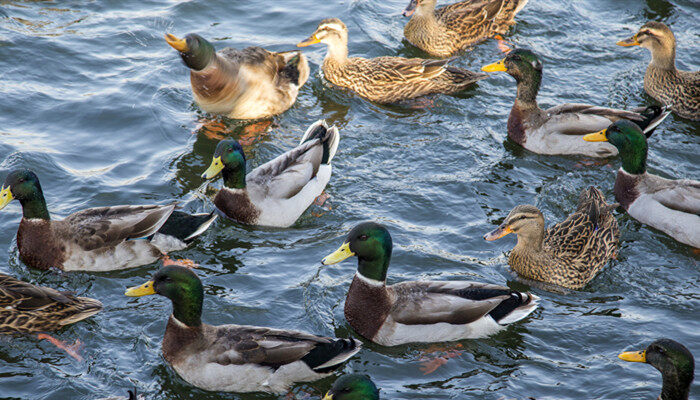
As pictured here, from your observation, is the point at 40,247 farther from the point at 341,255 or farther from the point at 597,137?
the point at 597,137

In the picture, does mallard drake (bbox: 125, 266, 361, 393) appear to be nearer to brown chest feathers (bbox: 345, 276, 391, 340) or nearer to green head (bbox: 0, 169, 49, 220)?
brown chest feathers (bbox: 345, 276, 391, 340)

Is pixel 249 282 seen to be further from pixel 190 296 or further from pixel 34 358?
pixel 34 358

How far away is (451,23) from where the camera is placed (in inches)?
487

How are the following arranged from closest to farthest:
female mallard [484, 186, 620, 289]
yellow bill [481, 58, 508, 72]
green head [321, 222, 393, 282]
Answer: green head [321, 222, 393, 282] < female mallard [484, 186, 620, 289] < yellow bill [481, 58, 508, 72]

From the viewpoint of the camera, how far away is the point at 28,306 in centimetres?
704

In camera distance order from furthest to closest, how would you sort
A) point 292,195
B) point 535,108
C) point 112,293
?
point 535,108 → point 292,195 → point 112,293

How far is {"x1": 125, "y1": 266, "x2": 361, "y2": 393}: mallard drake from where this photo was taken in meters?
6.54

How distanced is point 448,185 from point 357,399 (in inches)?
171

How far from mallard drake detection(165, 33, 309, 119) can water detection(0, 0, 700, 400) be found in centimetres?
27

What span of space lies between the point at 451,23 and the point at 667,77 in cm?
326

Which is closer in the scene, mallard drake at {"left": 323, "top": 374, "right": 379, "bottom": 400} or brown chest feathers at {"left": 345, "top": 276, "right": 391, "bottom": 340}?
mallard drake at {"left": 323, "top": 374, "right": 379, "bottom": 400}

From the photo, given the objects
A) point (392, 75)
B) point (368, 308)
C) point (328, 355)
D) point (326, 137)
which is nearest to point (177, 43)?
point (326, 137)

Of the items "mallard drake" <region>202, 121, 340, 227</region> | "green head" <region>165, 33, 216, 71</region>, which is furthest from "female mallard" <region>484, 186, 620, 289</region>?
"green head" <region>165, 33, 216, 71</region>

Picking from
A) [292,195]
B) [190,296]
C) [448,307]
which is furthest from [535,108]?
[190,296]
